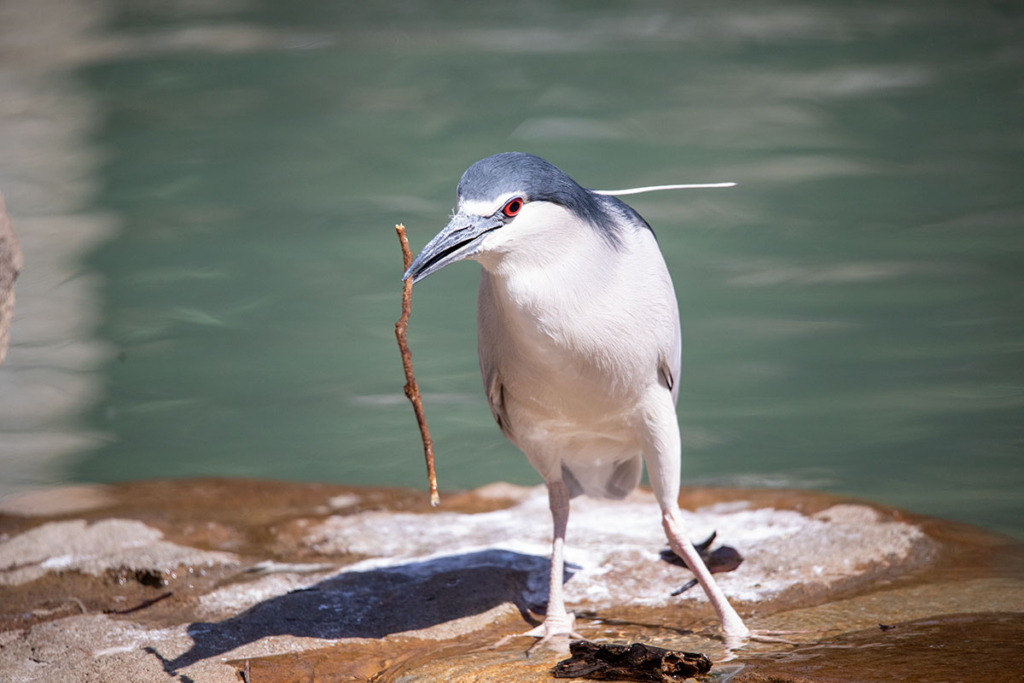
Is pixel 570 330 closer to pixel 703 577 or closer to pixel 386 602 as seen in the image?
pixel 703 577

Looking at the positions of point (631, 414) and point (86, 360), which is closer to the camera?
point (631, 414)

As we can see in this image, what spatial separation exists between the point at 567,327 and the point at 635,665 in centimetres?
86

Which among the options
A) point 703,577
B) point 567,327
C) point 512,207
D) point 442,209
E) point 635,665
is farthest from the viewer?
point 442,209

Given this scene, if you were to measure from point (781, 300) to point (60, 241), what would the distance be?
5.05 m

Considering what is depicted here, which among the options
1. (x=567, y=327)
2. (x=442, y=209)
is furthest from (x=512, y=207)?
(x=442, y=209)

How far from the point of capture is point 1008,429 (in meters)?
5.07

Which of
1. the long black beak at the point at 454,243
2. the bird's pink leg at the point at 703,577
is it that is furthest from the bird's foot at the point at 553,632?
the long black beak at the point at 454,243

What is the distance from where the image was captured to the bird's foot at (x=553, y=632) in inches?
109

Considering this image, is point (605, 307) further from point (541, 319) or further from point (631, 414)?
point (631, 414)

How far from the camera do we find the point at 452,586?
126 inches

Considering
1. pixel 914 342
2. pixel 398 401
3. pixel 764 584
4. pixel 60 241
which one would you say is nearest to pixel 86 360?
pixel 60 241

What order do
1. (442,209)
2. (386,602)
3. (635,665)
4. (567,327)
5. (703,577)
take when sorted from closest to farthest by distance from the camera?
1. (635,665)
2. (567,327)
3. (703,577)
4. (386,602)
5. (442,209)

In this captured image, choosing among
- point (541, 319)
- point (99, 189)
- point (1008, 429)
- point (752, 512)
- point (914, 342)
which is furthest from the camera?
point (99, 189)

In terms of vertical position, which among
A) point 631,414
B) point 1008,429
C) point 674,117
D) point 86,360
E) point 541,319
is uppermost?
point 674,117
